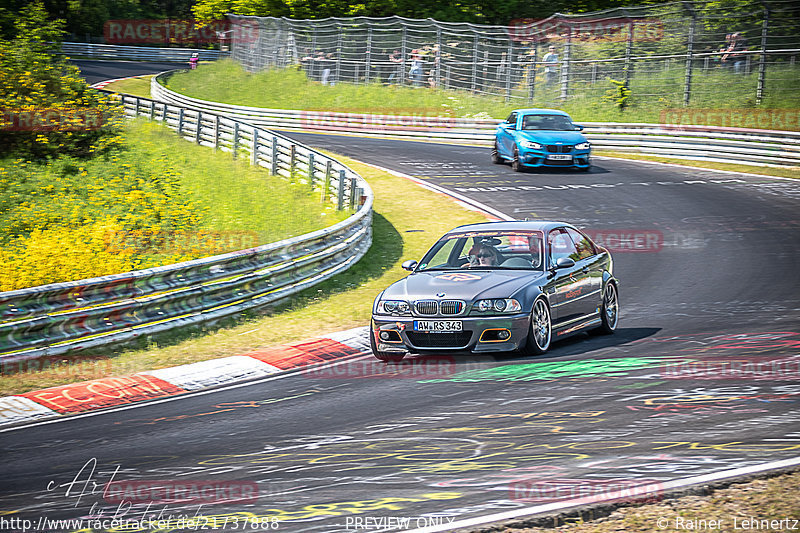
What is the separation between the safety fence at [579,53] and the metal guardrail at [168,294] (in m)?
17.0

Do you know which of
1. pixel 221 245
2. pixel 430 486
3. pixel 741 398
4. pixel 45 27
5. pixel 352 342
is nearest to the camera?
pixel 430 486

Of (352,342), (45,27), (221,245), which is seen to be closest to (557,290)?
(352,342)

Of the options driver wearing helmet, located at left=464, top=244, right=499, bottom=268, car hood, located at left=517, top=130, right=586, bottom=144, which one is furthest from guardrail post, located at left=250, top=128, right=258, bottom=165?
driver wearing helmet, located at left=464, top=244, right=499, bottom=268

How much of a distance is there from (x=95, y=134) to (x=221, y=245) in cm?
1178

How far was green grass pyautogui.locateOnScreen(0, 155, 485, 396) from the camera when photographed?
1048 centimetres

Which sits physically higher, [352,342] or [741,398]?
[741,398]

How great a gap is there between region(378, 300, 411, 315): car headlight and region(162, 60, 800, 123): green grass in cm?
2257

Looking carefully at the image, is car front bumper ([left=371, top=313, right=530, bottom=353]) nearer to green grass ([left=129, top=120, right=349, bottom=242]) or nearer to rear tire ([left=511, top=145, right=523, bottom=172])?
green grass ([left=129, top=120, right=349, bottom=242])

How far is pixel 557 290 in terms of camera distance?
32.0 feet

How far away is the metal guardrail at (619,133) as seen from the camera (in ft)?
83.7

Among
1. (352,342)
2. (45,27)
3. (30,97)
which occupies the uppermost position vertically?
(45,27)

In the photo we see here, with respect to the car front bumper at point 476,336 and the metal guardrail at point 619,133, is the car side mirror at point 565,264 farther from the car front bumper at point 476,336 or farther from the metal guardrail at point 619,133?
the metal guardrail at point 619,133

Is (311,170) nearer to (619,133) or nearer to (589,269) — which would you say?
(589,269)

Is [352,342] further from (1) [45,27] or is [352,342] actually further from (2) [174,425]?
(1) [45,27]
